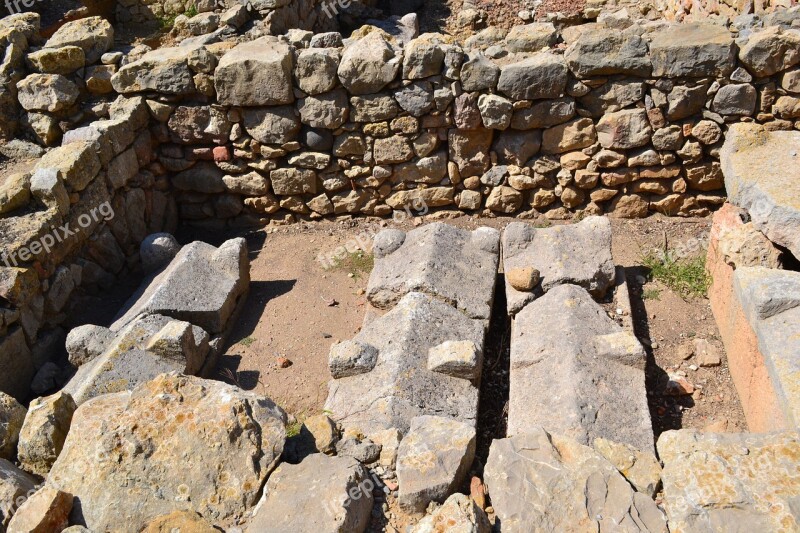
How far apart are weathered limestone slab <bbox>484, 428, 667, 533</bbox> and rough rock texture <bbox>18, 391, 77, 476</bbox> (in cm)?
225

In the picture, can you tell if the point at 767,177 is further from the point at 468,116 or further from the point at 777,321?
the point at 468,116

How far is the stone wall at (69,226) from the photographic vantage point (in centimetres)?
548

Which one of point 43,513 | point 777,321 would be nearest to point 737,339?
point 777,321

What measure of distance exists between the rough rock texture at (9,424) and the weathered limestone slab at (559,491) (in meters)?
2.60

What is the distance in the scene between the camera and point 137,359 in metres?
5.13

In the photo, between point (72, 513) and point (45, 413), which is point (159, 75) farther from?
point (72, 513)

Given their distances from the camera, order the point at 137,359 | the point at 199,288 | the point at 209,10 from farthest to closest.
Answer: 1. the point at 209,10
2. the point at 199,288
3. the point at 137,359

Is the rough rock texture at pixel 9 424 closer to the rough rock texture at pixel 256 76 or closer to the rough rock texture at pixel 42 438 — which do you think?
the rough rock texture at pixel 42 438

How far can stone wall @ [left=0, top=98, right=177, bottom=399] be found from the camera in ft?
18.0

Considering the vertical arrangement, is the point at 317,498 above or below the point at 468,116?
above

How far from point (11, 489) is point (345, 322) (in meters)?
3.07

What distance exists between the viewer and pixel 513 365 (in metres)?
4.92

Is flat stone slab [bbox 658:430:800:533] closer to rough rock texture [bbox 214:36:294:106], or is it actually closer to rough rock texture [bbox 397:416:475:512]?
rough rock texture [bbox 397:416:475:512]

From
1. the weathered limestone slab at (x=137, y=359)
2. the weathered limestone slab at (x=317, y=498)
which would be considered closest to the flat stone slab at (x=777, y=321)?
the weathered limestone slab at (x=317, y=498)
